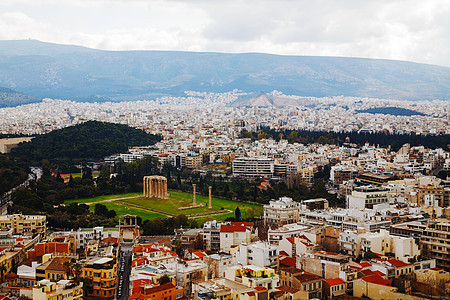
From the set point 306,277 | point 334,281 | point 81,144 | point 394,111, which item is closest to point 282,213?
point 334,281

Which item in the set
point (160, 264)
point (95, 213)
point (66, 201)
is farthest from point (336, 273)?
point (66, 201)

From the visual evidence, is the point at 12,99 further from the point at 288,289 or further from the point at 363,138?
Answer: the point at 288,289

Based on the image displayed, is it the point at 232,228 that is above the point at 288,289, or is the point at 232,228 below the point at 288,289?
above

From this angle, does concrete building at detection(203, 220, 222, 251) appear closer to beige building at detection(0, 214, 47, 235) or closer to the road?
the road

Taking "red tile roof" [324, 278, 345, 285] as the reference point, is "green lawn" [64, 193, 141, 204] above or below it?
above

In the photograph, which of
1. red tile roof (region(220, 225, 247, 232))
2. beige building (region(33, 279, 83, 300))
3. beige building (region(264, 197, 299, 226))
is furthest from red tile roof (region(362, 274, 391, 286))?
beige building (region(264, 197, 299, 226))

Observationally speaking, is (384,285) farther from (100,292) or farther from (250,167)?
(250,167)
